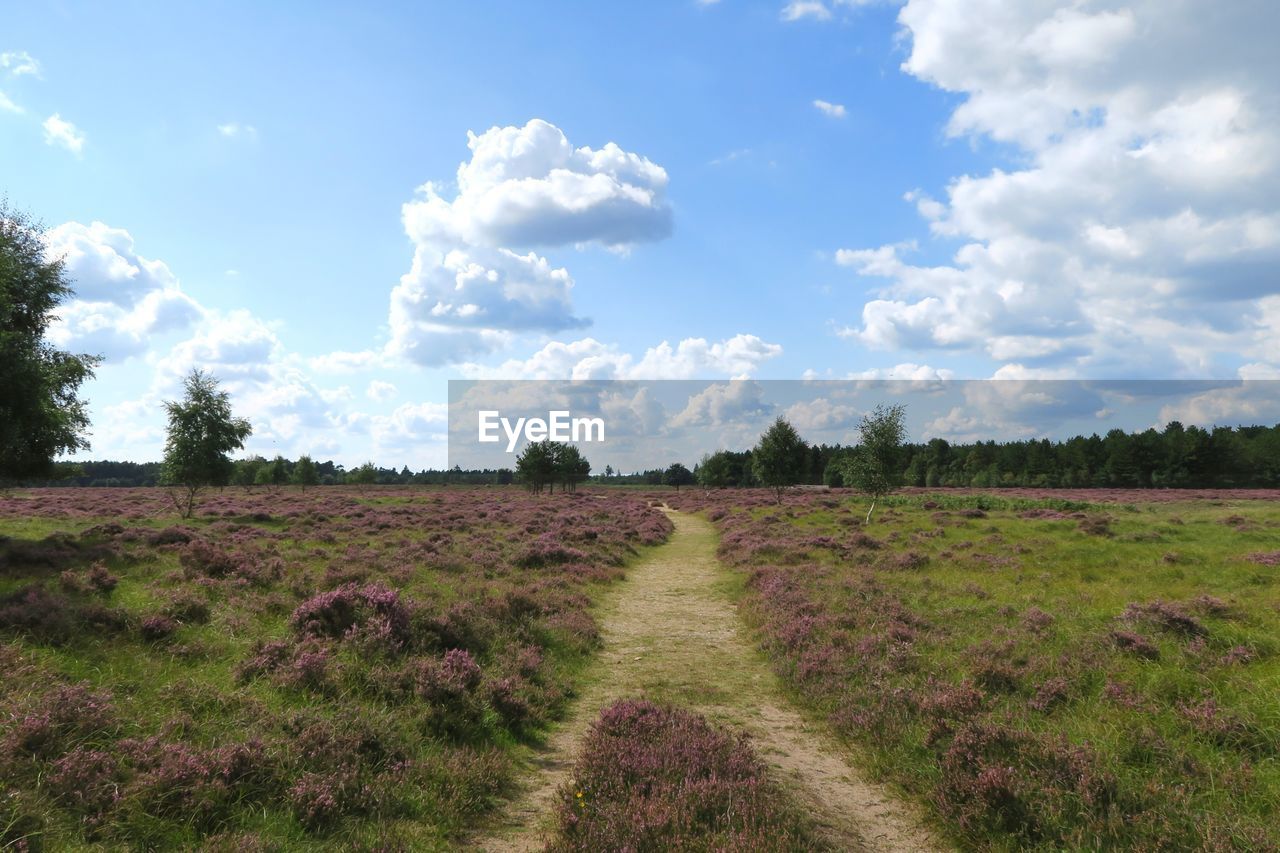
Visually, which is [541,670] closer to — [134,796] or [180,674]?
[180,674]

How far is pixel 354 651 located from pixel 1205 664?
1376 cm

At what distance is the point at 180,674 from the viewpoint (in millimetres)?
8344

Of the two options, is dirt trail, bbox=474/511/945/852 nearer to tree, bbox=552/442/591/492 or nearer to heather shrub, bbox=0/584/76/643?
heather shrub, bbox=0/584/76/643

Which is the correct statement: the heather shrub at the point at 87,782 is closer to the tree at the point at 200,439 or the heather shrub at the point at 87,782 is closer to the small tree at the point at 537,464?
the tree at the point at 200,439

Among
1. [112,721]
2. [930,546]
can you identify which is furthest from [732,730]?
[930,546]

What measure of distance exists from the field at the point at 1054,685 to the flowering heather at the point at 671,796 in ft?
6.44

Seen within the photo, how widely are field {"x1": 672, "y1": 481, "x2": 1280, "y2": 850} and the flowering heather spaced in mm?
1963

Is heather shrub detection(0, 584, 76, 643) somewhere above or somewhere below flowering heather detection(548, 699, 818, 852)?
above

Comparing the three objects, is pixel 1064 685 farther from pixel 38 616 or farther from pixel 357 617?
pixel 38 616

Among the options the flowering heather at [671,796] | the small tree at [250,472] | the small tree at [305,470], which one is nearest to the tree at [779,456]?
the flowering heather at [671,796]

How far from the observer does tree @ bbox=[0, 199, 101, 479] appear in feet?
54.0

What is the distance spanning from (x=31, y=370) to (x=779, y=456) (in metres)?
54.0

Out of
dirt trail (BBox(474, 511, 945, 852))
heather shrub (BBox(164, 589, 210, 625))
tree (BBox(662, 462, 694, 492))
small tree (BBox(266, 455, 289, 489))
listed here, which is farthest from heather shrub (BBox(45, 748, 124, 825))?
tree (BBox(662, 462, 694, 492))

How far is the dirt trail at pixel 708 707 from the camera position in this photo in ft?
20.4
